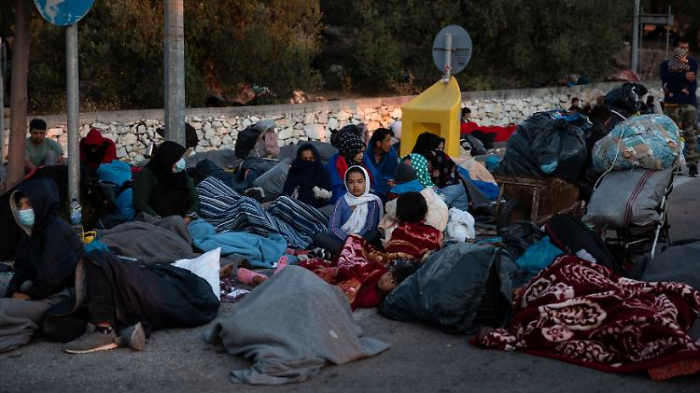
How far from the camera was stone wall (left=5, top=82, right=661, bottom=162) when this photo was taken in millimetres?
19016

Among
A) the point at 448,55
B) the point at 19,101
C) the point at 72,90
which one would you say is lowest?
the point at 19,101

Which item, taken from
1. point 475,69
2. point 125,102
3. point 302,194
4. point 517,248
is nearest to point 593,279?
point 517,248

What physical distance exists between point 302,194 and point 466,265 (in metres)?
4.30

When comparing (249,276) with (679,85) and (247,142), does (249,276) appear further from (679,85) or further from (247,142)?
(679,85)

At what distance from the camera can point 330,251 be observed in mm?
9508

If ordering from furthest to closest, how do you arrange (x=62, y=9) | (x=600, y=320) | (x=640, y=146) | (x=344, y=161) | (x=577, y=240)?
(x=344, y=161) < (x=640, y=146) < (x=62, y=9) < (x=577, y=240) < (x=600, y=320)

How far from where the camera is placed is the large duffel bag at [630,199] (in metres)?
8.74

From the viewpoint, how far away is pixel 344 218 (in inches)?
379

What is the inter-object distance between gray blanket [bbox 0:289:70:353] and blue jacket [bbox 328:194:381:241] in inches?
131

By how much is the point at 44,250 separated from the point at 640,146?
16.6ft

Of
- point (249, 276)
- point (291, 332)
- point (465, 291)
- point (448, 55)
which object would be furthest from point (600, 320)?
point (448, 55)

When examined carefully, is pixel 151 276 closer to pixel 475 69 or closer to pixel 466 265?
pixel 466 265

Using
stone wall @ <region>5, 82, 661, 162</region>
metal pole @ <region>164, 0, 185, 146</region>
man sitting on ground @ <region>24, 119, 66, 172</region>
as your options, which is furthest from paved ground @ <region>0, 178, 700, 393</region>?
stone wall @ <region>5, 82, 661, 162</region>

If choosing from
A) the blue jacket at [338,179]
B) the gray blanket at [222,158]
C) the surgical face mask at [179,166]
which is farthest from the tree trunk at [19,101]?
the gray blanket at [222,158]
